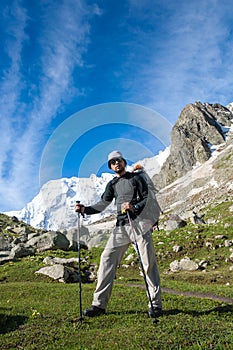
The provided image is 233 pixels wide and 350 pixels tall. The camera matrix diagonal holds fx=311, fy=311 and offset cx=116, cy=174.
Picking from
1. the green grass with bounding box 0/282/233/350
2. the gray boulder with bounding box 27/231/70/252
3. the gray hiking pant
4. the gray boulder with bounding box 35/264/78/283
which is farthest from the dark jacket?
the gray boulder with bounding box 27/231/70/252

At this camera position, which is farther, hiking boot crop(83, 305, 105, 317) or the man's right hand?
the man's right hand

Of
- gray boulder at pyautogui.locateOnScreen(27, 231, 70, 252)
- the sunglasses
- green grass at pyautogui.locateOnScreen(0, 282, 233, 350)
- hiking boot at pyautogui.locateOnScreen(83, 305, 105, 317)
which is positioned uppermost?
gray boulder at pyautogui.locateOnScreen(27, 231, 70, 252)

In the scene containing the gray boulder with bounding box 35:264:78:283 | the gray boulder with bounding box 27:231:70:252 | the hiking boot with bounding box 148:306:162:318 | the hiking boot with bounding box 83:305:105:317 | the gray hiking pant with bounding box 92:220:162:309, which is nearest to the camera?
the hiking boot with bounding box 148:306:162:318

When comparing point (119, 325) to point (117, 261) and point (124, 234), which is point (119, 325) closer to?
point (117, 261)

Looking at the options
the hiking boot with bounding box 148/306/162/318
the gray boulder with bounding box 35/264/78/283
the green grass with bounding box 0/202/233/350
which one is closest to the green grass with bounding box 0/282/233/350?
the green grass with bounding box 0/202/233/350

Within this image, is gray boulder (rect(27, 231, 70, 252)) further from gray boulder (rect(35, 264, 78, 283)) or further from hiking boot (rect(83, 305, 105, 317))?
hiking boot (rect(83, 305, 105, 317))

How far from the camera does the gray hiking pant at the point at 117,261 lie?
986 cm

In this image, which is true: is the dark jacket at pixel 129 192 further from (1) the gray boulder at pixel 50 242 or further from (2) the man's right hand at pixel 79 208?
(1) the gray boulder at pixel 50 242

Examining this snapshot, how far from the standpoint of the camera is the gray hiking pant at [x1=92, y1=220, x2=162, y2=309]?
32.3 feet

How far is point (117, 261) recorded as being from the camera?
1016 centimetres

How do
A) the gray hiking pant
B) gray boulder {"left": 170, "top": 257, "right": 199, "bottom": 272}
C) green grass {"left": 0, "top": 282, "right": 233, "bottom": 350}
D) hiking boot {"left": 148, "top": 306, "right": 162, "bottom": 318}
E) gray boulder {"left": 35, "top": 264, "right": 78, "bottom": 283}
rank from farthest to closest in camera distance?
gray boulder {"left": 170, "top": 257, "right": 199, "bottom": 272}, gray boulder {"left": 35, "top": 264, "right": 78, "bottom": 283}, the gray hiking pant, hiking boot {"left": 148, "top": 306, "right": 162, "bottom": 318}, green grass {"left": 0, "top": 282, "right": 233, "bottom": 350}

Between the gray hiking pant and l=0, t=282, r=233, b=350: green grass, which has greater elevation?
the gray hiking pant

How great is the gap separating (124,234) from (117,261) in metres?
0.90

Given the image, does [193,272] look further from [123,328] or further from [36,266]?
[123,328]
